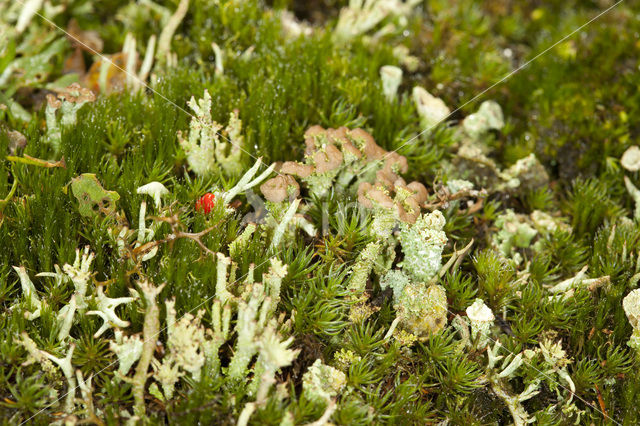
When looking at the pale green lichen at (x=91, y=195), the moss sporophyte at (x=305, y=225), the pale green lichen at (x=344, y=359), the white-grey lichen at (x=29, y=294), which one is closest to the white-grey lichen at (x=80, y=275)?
the moss sporophyte at (x=305, y=225)

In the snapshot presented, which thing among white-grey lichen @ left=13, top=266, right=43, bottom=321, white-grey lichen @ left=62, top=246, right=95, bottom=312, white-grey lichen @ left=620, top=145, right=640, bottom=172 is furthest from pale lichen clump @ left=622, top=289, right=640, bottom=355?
white-grey lichen @ left=13, top=266, right=43, bottom=321

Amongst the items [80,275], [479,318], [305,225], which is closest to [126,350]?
[80,275]

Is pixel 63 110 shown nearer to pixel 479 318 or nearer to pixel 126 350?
pixel 126 350

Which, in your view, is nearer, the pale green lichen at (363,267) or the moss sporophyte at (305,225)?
the moss sporophyte at (305,225)

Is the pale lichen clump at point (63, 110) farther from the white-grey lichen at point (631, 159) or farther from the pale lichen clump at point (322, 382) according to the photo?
the white-grey lichen at point (631, 159)

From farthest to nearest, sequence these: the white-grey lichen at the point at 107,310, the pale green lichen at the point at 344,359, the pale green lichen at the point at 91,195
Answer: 1. the pale green lichen at the point at 91,195
2. the pale green lichen at the point at 344,359
3. the white-grey lichen at the point at 107,310

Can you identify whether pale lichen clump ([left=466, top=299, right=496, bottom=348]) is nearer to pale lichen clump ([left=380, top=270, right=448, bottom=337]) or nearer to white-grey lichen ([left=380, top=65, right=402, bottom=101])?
pale lichen clump ([left=380, top=270, right=448, bottom=337])

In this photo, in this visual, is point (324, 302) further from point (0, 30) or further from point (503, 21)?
point (503, 21)

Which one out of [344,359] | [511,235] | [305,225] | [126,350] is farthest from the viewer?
[511,235]

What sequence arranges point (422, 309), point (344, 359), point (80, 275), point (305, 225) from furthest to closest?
point (305, 225) < point (422, 309) < point (344, 359) < point (80, 275)
